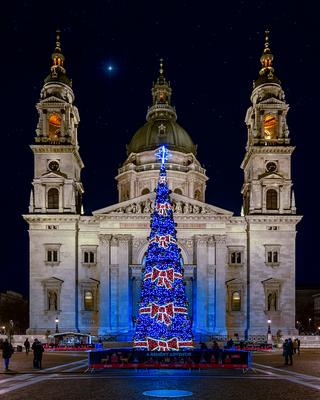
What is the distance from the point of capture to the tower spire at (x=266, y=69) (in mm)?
73750

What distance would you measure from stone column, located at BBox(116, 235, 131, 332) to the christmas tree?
1218 inches

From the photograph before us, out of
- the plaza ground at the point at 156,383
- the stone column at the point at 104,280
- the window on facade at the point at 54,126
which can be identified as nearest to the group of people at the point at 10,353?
the plaza ground at the point at 156,383

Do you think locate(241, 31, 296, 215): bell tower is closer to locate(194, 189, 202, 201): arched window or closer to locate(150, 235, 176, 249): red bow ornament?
locate(194, 189, 202, 201): arched window

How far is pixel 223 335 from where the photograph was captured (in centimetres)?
6725

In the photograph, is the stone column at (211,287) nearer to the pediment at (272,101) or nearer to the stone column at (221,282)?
the stone column at (221,282)

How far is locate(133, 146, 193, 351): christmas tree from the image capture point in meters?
35.5

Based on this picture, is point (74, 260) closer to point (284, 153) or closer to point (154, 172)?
point (154, 172)

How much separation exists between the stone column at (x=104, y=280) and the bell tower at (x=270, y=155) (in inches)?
651

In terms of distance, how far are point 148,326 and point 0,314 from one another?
8347cm

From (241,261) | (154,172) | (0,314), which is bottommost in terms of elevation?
(0,314)

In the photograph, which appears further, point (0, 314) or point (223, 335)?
point (0, 314)

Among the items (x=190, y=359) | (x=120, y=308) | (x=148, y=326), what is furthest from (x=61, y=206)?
(x=190, y=359)

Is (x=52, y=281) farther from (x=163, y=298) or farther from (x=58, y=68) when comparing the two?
(x=163, y=298)

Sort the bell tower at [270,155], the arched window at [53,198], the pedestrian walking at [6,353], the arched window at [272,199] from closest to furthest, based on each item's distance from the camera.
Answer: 1. the pedestrian walking at [6,353]
2. the arched window at [53,198]
3. the bell tower at [270,155]
4. the arched window at [272,199]
